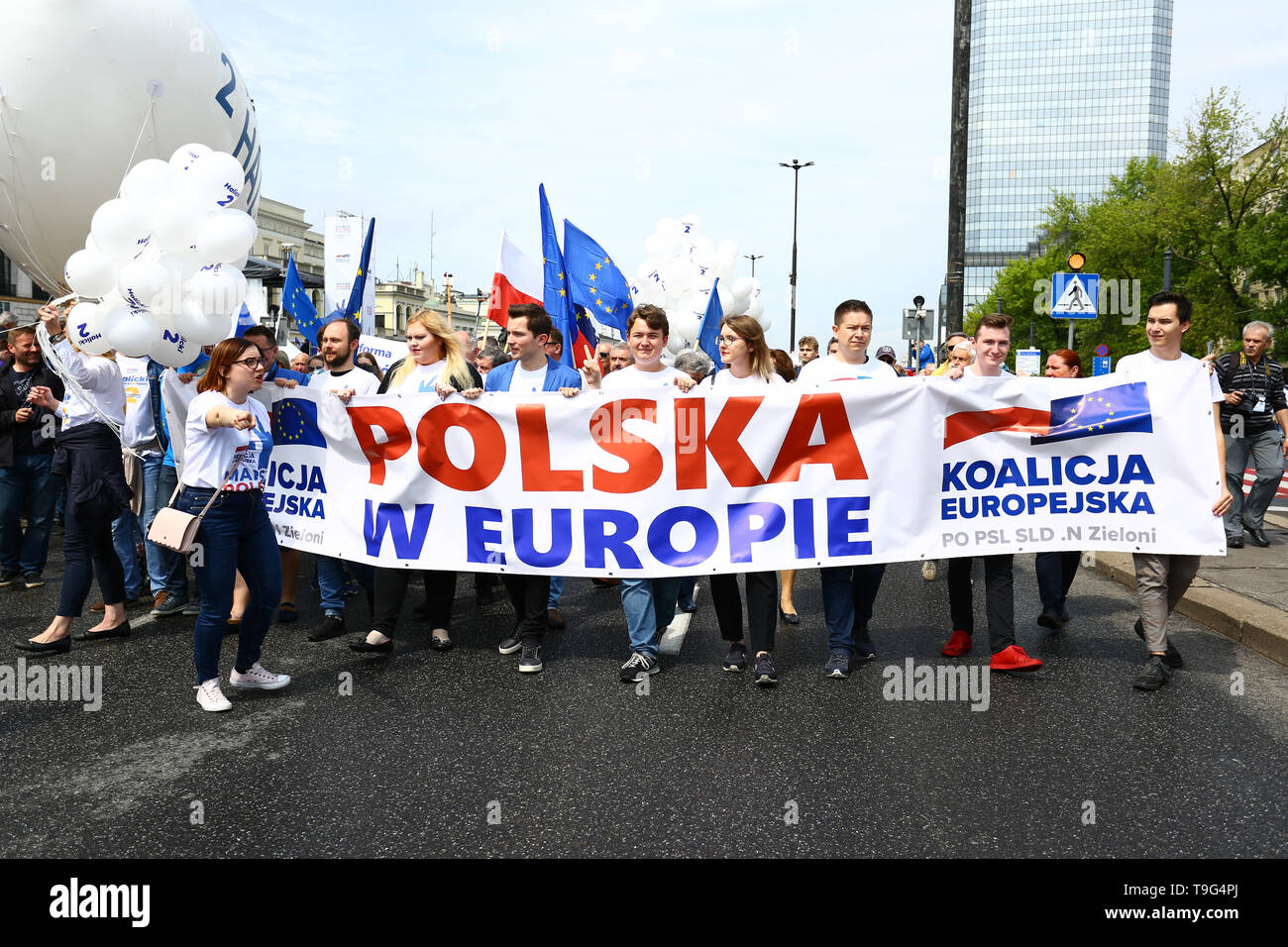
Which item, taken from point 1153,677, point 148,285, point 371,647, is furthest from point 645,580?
point 148,285

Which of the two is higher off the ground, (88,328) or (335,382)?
(88,328)

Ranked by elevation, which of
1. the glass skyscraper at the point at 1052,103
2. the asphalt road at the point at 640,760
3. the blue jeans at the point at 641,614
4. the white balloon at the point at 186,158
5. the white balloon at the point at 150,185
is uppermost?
the glass skyscraper at the point at 1052,103

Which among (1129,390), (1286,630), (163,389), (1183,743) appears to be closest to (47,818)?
(163,389)

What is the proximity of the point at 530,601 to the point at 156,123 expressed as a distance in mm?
6612

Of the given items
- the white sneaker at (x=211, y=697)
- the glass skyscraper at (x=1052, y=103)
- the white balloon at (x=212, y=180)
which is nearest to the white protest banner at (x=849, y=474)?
the white sneaker at (x=211, y=697)

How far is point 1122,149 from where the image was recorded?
121000 mm

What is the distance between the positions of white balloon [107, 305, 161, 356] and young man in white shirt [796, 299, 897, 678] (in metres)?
3.73

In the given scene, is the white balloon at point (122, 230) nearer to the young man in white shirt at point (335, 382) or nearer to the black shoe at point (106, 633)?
the young man in white shirt at point (335, 382)

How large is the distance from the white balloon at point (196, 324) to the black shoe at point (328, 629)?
1830mm

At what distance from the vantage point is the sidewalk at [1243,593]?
5828 millimetres

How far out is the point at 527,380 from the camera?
598 centimetres

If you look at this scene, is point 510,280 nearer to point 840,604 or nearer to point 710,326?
point 710,326

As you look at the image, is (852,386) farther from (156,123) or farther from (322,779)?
(156,123)

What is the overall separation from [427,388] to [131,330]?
5.49ft
